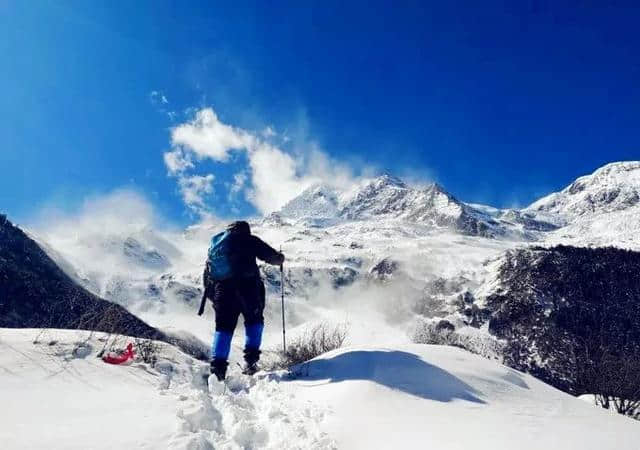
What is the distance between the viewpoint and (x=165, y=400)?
5.98m

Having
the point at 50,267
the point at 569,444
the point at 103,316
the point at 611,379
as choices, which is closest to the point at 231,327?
the point at 103,316

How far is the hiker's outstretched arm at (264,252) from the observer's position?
944cm

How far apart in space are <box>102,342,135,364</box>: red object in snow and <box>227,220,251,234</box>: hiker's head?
2592 millimetres

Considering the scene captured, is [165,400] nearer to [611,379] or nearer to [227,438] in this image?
[227,438]

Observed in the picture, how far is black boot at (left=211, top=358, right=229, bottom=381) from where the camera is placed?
8.09m

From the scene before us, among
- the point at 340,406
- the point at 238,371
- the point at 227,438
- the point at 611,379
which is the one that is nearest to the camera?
the point at 227,438

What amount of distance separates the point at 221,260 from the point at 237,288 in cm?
56

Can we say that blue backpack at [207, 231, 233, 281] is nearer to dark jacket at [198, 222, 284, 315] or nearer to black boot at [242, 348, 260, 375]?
dark jacket at [198, 222, 284, 315]

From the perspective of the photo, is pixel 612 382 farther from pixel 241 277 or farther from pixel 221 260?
pixel 221 260

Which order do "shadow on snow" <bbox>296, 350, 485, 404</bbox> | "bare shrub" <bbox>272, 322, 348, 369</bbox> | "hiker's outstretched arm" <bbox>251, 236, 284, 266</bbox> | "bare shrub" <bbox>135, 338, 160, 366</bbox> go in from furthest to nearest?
"bare shrub" <bbox>272, 322, 348, 369</bbox> → "hiker's outstretched arm" <bbox>251, 236, 284, 266</bbox> → "bare shrub" <bbox>135, 338, 160, 366</bbox> → "shadow on snow" <bbox>296, 350, 485, 404</bbox>

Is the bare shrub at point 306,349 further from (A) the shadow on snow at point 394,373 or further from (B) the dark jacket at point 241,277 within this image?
(A) the shadow on snow at point 394,373

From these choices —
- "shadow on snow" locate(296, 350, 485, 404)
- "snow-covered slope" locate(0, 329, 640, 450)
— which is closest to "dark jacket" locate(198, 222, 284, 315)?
"snow-covered slope" locate(0, 329, 640, 450)

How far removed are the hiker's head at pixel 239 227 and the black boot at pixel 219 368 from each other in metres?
2.25

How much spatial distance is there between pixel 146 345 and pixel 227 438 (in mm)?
4013
